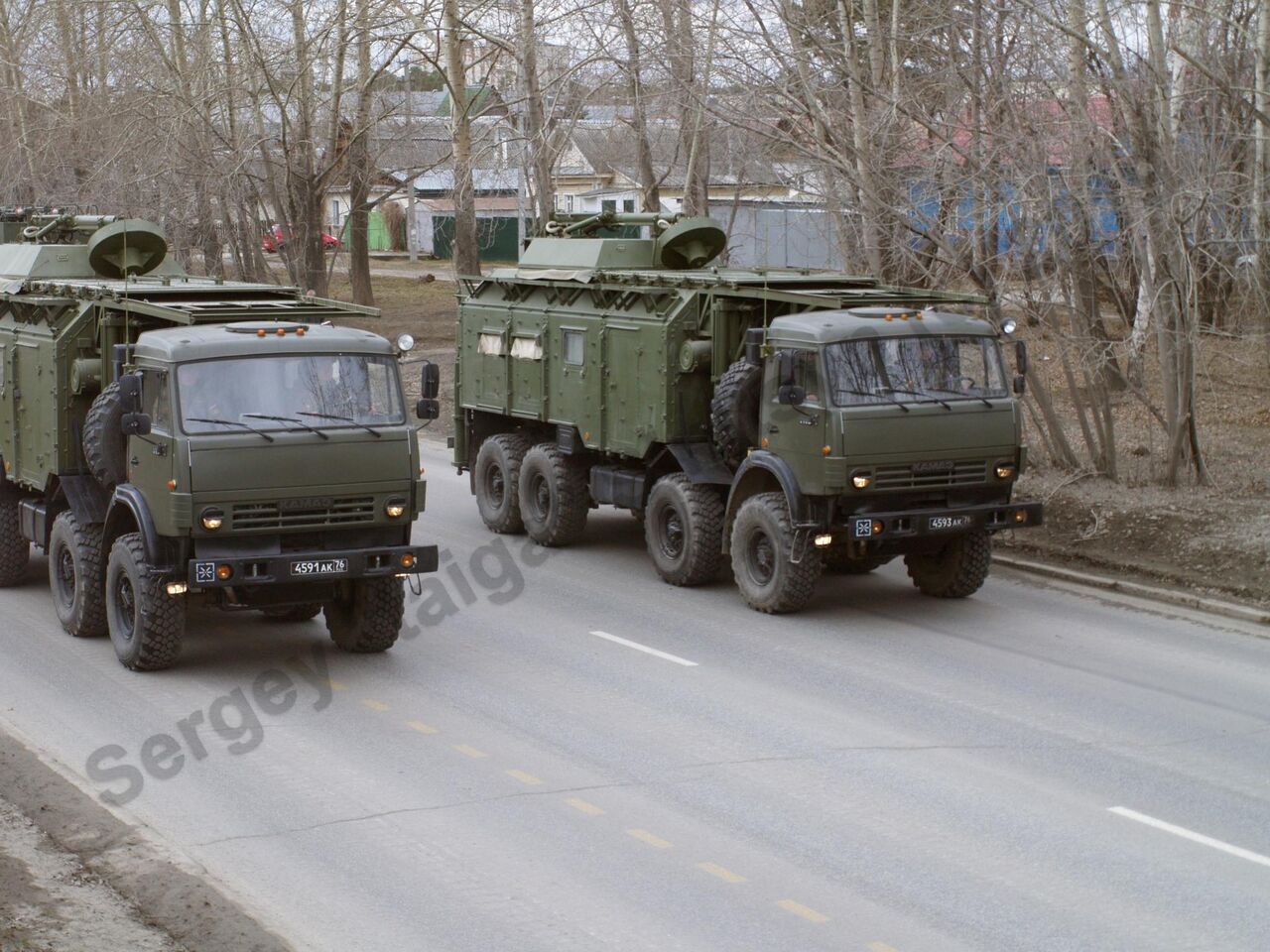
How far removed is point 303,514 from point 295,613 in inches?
90.5

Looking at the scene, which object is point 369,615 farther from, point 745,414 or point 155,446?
point 745,414

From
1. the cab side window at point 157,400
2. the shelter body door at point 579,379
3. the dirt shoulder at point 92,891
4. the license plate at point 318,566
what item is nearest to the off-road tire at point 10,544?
the cab side window at point 157,400

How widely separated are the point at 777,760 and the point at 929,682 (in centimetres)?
235

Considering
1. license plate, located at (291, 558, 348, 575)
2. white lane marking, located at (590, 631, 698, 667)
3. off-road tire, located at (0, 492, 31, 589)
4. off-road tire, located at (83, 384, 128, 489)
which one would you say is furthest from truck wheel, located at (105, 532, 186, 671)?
white lane marking, located at (590, 631, 698, 667)

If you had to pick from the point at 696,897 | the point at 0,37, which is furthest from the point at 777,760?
the point at 0,37

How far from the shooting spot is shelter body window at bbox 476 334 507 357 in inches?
733

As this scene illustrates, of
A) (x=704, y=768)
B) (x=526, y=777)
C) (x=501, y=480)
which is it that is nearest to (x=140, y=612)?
(x=526, y=777)

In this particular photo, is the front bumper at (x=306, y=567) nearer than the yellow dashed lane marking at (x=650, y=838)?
No

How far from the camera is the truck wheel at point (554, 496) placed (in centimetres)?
1756

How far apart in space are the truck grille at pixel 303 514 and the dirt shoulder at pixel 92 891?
107 inches

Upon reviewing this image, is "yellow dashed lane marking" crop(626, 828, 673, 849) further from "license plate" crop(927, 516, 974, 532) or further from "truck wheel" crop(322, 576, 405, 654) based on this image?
"license plate" crop(927, 516, 974, 532)

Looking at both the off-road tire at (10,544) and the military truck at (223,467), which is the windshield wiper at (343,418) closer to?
the military truck at (223,467)

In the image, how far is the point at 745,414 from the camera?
590 inches

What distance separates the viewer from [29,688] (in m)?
12.1
